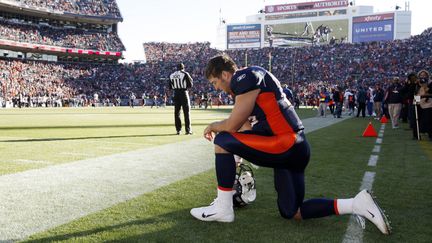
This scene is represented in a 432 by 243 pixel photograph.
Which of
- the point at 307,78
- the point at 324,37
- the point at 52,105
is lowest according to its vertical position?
the point at 52,105

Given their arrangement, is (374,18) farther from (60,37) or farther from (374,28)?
(60,37)

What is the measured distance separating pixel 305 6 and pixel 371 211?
6540 cm

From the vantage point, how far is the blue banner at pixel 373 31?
57.0m

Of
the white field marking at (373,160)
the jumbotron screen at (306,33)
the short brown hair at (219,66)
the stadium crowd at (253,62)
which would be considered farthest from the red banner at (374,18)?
the short brown hair at (219,66)

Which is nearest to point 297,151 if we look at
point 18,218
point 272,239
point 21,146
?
point 272,239

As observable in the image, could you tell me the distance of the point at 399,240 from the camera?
2.93 m

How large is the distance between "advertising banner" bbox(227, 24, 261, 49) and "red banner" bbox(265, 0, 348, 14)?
4077 millimetres

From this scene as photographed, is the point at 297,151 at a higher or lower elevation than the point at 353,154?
higher

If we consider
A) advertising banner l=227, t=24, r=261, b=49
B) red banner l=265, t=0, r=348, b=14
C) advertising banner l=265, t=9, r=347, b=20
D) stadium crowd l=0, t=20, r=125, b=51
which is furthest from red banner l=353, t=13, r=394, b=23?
stadium crowd l=0, t=20, r=125, b=51

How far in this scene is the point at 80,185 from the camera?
4711 mm

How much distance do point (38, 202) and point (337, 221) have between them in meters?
2.86

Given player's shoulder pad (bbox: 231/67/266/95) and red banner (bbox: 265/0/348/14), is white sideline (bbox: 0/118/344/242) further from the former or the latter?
red banner (bbox: 265/0/348/14)

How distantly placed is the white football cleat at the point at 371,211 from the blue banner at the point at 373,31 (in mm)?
59929

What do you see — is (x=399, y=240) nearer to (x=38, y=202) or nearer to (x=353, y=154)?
(x=38, y=202)
